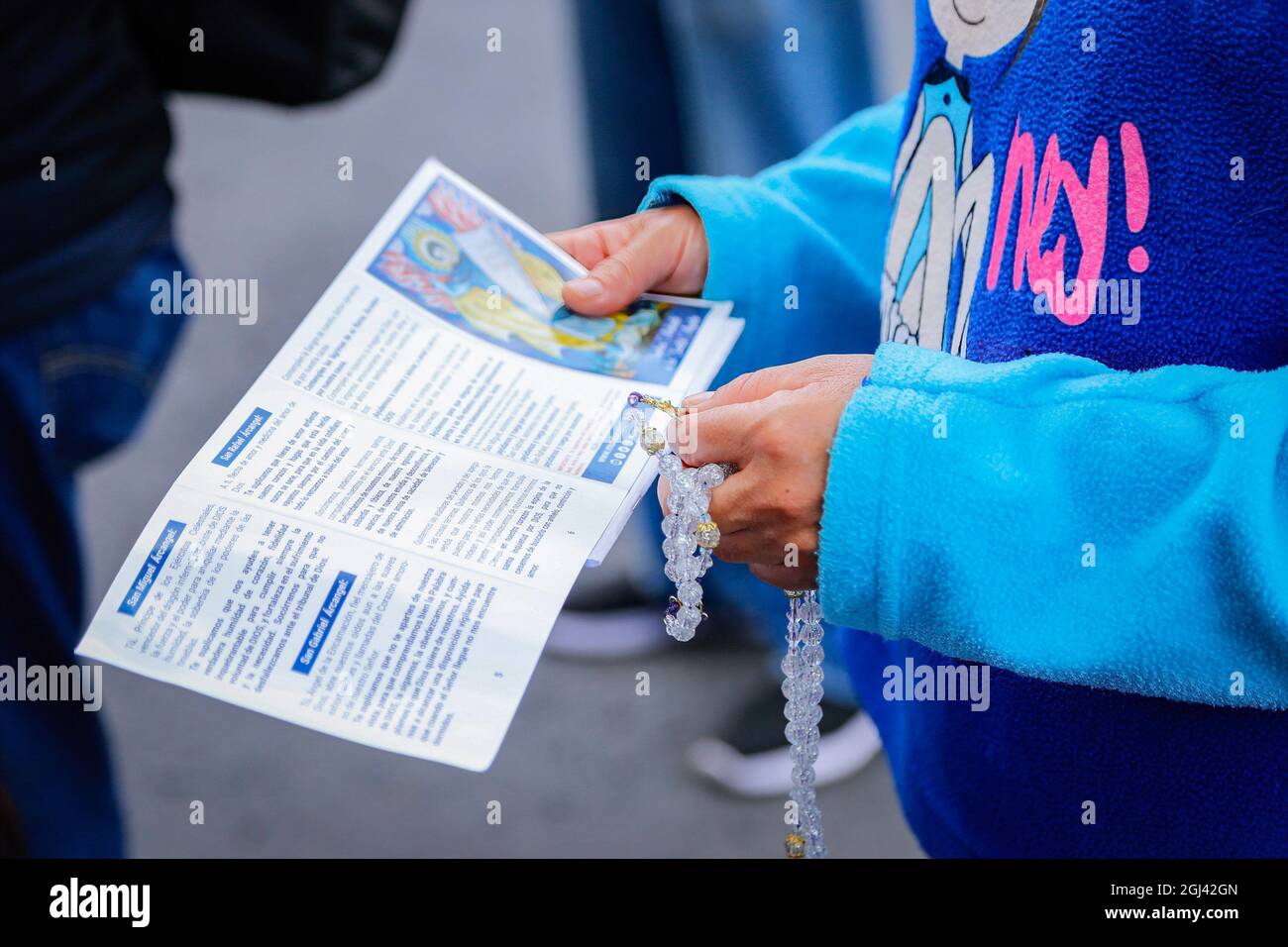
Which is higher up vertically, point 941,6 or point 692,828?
point 941,6

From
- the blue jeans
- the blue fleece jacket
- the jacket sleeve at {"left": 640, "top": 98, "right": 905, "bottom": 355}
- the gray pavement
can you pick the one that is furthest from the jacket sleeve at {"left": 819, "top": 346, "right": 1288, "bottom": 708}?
the gray pavement

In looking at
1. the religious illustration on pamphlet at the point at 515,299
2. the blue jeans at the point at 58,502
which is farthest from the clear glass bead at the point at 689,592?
the blue jeans at the point at 58,502

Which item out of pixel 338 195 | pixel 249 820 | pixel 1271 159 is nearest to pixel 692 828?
pixel 249 820

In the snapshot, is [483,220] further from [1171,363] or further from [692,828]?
[692,828]

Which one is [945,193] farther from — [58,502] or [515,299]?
[58,502]

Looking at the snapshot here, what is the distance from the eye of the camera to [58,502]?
3.46 feet

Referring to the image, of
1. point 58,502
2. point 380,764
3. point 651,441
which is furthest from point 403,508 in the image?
point 380,764

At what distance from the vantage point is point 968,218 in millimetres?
625

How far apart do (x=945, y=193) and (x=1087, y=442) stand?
0.67 feet

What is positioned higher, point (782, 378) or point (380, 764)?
point (782, 378)

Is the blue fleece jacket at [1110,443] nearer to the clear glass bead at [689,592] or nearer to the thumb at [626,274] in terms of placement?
the clear glass bead at [689,592]

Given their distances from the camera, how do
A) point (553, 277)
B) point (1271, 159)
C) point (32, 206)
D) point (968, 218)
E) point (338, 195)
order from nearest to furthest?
point (1271, 159) < point (968, 218) < point (553, 277) < point (32, 206) < point (338, 195)

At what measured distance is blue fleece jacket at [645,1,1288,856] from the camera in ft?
1.61

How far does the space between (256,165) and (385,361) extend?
2120 millimetres
